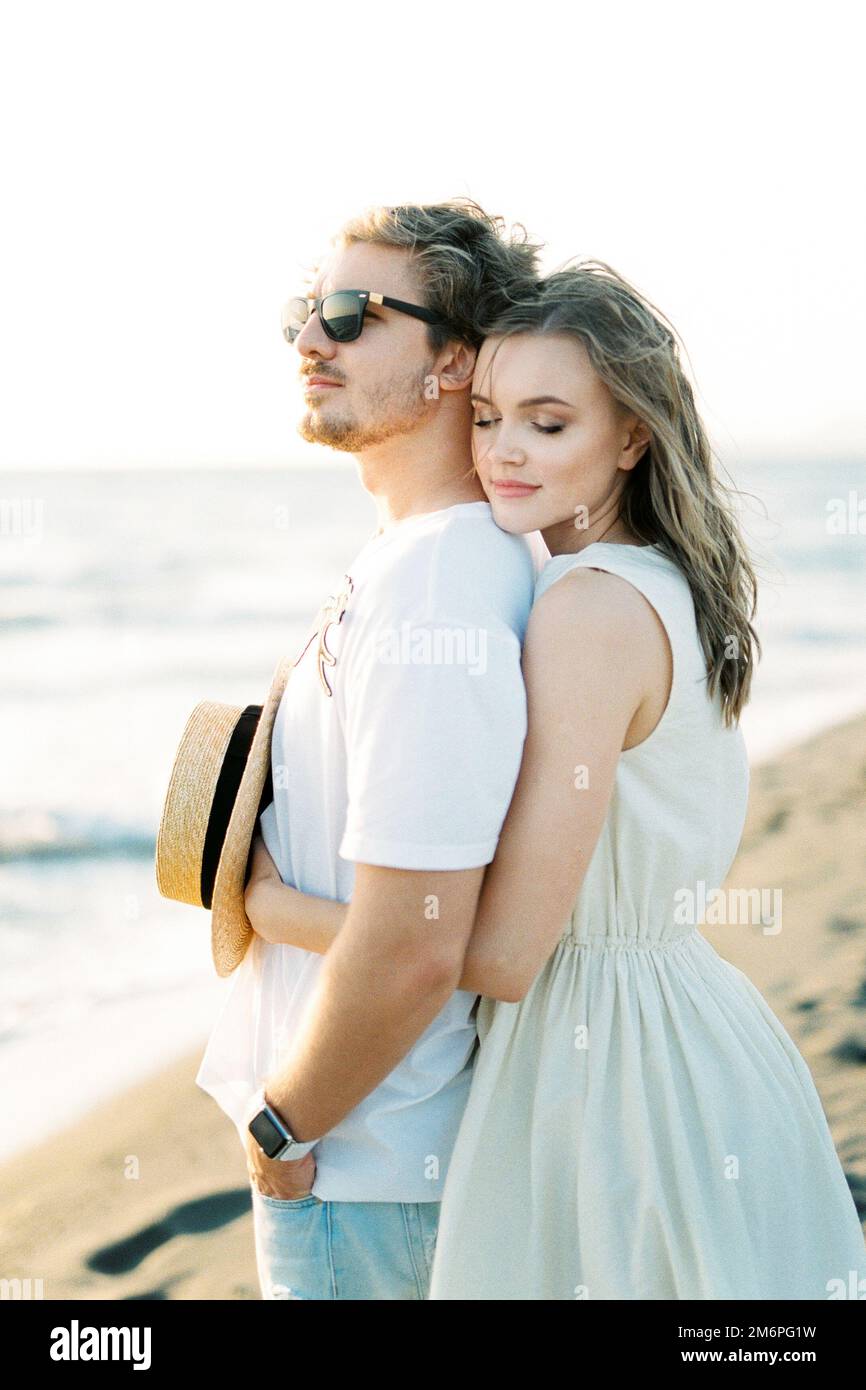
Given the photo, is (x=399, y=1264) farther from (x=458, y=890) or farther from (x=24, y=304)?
(x=24, y=304)

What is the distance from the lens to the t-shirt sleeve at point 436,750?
1834 millimetres

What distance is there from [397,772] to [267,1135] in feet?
2.29

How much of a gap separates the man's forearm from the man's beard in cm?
92

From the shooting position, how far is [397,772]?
184 centimetres

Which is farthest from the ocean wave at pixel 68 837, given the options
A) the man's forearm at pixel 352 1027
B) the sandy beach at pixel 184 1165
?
the man's forearm at pixel 352 1027

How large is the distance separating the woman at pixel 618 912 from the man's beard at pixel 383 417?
0.45 feet

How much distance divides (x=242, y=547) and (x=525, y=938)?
1040 inches

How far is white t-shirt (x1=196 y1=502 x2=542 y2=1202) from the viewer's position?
184 cm

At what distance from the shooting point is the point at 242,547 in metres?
27.8

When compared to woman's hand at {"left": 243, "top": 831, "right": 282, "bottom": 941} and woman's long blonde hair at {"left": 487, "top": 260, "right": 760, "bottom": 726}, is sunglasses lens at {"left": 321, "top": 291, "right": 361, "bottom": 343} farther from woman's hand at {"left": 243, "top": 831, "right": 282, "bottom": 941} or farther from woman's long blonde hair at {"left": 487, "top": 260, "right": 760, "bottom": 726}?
woman's hand at {"left": 243, "top": 831, "right": 282, "bottom": 941}

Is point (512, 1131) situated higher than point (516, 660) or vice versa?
point (516, 660)

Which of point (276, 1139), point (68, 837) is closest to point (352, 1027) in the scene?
point (276, 1139)

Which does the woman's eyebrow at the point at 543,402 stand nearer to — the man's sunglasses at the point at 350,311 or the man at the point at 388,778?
the man at the point at 388,778
